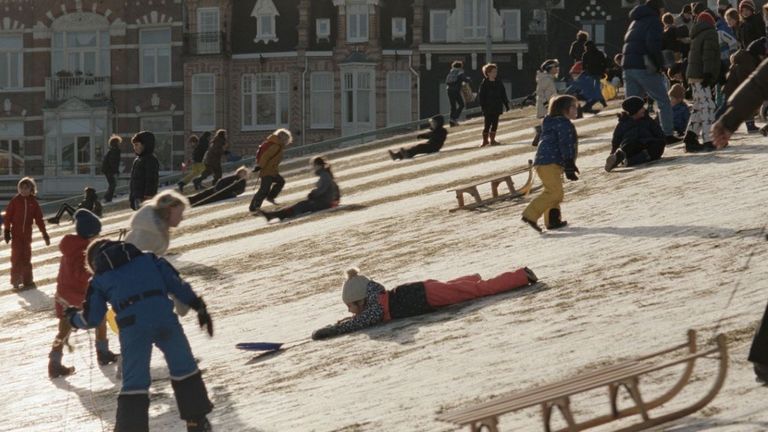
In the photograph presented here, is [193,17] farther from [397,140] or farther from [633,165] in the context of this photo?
[633,165]

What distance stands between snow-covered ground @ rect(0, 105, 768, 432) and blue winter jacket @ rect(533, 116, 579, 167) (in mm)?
831

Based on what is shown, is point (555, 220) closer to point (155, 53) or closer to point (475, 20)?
point (475, 20)

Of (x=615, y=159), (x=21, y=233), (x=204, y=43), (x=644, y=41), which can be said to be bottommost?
(x=21, y=233)

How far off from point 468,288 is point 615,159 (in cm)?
685

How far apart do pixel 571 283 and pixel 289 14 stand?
153ft

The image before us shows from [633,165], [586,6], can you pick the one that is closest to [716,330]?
[633,165]

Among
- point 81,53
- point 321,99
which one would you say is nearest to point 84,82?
point 81,53

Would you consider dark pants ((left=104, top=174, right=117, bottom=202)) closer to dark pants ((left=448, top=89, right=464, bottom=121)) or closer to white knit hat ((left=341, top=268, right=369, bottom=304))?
dark pants ((left=448, top=89, right=464, bottom=121))

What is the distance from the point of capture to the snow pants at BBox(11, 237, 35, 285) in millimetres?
22625

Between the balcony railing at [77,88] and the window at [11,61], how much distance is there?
4.42 ft

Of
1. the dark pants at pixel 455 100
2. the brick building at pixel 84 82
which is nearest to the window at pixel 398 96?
the brick building at pixel 84 82

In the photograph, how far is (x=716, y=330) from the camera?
11.2 meters

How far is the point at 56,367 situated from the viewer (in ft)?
49.4

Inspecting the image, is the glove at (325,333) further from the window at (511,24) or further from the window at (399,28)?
the window at (399,28)
